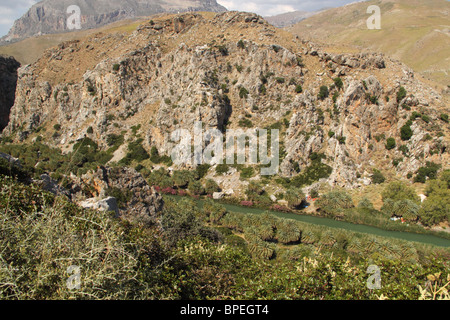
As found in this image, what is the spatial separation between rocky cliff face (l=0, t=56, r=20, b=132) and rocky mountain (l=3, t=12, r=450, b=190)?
14.6 m

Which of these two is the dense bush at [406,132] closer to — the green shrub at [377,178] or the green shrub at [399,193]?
the green shrub at [377,178]

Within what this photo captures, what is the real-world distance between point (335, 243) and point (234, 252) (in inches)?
902

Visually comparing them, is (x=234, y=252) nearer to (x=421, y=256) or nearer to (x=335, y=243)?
(x=335, y=243)

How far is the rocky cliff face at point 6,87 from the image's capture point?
96125 millimetres

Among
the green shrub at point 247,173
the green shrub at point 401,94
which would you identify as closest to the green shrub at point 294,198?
the green shrub at point 247,173

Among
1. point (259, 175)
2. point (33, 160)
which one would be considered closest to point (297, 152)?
point (259, 175)

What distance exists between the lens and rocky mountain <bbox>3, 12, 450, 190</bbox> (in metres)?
56.4

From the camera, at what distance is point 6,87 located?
98125 millimetres

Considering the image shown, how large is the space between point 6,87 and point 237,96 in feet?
278

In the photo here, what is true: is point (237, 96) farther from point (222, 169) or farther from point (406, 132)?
point (406, 132)

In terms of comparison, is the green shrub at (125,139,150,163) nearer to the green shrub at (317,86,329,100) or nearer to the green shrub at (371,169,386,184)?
the green shrub at (317,86,329,100)

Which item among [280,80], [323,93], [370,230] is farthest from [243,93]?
[370,230]

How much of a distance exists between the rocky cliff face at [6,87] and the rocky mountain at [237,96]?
14578 millimetres
